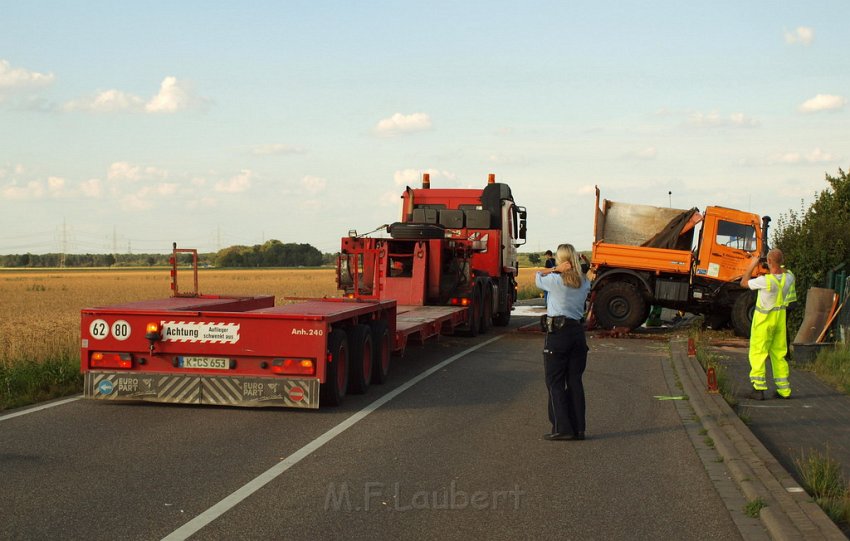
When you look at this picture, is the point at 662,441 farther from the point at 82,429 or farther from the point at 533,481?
the point at 82,429

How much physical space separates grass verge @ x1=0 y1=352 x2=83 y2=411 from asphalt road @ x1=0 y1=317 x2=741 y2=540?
0.94m

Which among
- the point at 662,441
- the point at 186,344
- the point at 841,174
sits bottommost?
the point at 662,441

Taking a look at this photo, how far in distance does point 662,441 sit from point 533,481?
211 centimetres

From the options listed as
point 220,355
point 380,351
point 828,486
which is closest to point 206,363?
point 220,355

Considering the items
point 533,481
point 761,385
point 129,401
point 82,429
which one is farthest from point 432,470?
point 761,385

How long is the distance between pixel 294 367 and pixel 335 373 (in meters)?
0.50

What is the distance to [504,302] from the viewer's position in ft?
73.8

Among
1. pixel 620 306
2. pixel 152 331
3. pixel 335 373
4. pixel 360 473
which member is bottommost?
pixel 360 473

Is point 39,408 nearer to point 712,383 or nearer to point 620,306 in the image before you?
point 712,383

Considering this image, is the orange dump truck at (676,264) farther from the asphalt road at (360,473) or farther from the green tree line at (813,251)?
the asphalt road at (360,473)

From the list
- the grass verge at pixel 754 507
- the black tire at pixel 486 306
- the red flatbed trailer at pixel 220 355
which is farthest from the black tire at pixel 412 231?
the grass verge at pixel 754 507

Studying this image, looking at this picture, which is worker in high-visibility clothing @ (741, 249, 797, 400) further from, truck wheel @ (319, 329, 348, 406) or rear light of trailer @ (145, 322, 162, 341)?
rear light of trailer @ (145, 322, 162, 341)

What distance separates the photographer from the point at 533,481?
7113 millimetres

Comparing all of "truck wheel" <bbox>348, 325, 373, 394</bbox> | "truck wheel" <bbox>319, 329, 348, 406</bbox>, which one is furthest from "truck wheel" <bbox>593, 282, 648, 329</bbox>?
"truck wheel" <bbox>319, 329, 348, 406</bbox>
